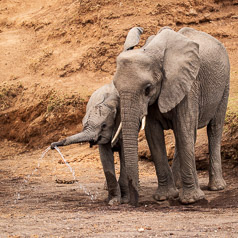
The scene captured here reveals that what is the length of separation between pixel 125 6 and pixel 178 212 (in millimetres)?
11633

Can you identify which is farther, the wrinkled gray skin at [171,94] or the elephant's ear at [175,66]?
the elephant's ear at [175,66]

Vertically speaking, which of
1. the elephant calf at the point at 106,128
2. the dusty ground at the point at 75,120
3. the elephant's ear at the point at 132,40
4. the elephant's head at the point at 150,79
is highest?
the elephant's ear at the point at 132,40

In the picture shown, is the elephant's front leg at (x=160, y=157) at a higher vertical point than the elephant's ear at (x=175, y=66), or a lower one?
lower

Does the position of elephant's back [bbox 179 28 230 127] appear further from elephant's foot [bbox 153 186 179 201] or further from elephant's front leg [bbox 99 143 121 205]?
elephant's front leg [bbox 99 143 121 205]

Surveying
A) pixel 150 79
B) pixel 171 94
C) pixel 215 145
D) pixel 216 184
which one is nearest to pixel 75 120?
pixel 215 145

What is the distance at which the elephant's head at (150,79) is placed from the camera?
7895mm

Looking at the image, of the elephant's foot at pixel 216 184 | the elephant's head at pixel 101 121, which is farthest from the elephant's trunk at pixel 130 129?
the elephant's foot at pixel 216 184

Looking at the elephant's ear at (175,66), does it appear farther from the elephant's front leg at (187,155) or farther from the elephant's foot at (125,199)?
the elephant's foot at (125,199)

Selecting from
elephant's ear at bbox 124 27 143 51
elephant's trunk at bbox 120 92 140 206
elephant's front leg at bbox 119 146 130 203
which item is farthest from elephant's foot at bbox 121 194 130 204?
elephant's ear at bbox 124 27 143 51

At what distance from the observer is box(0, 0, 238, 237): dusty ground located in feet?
23.6

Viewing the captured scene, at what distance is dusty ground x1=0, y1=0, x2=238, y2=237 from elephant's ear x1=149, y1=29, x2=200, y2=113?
1.52 m

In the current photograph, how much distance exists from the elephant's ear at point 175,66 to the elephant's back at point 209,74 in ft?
1.60

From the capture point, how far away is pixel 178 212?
7973 mm

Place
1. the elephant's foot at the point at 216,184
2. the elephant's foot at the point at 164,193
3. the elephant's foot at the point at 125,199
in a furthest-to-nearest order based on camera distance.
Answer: the elephant's foot at the point at 216,184 < the elephant's foot at the point at 164,193 < the elephant's foot at the point at 125,199
